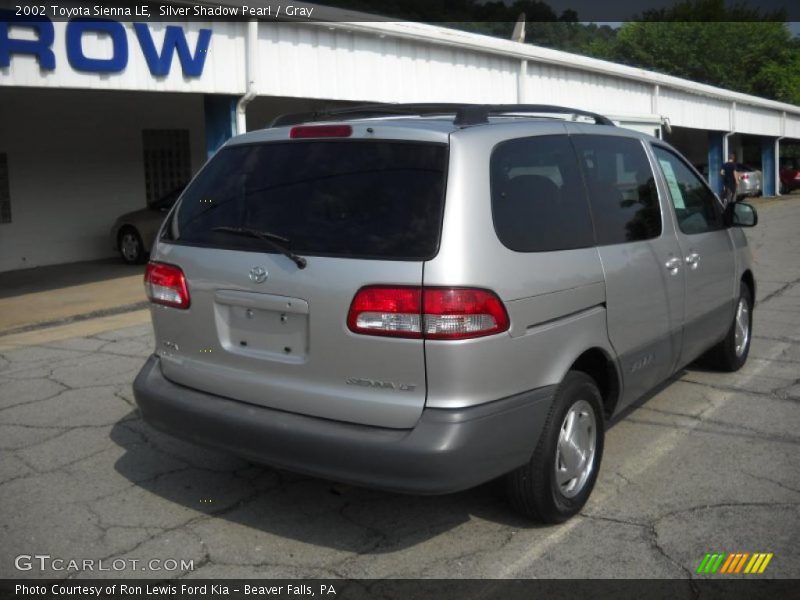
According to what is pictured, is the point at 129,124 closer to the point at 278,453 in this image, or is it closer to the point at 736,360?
the point at 736,360

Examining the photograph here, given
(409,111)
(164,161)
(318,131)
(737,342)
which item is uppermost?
(164,161)

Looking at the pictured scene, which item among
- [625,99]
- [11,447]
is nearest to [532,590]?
[11,447]

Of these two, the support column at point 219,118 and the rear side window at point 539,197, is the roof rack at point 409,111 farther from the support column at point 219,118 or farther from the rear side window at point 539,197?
the support column at point 219,118

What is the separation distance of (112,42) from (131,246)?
5.08m

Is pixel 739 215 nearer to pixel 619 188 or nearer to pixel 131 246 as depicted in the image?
pixel 619 188

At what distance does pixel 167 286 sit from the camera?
4117 millimetres

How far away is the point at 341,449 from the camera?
11.4ft

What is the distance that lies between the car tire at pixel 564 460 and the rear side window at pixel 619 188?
0.82 meters

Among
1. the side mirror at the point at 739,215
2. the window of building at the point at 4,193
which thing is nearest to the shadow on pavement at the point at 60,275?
the window of building at the point at 4,193

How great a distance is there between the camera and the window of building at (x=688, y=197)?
531 centimetres

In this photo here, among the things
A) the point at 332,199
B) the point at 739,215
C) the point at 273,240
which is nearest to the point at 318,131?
the point at 332,199

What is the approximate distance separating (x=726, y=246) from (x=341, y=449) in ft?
11.8

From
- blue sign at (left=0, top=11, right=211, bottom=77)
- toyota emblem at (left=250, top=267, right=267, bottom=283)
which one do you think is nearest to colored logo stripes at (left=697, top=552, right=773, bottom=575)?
toyota emblem at (left=250, top=267, right=267, bottom=283)

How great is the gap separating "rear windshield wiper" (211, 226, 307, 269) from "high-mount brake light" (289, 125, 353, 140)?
0.49m
